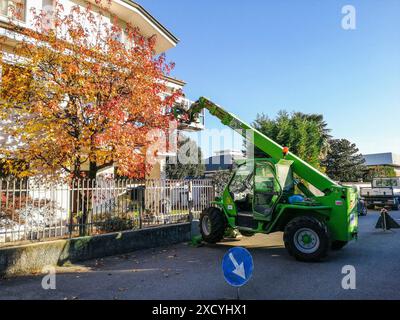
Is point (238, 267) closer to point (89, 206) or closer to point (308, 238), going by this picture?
point (308, 238)

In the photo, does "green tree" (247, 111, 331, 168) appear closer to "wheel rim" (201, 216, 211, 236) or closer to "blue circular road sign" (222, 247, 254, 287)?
"wheel rim" (201, 216, 211, 236)

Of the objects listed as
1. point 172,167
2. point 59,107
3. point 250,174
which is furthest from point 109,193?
point 172,167

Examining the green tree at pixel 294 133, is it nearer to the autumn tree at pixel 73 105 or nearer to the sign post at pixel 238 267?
the autumn tree at pixel 73 105

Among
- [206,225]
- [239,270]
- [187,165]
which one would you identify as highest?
[187,165]

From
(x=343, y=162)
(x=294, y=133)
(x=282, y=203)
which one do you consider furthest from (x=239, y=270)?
(x=343, y=162)

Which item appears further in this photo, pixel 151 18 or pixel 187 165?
pixel 187 165

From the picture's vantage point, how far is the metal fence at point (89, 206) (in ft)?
23.2

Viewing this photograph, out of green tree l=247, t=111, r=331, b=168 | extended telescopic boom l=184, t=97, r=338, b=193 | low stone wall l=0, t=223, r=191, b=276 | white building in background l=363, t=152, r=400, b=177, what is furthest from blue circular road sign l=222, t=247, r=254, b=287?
white building in background l=363, t=152, r=400, b=177

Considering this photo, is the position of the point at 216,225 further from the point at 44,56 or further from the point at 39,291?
the point at 44,56

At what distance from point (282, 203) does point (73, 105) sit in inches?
255

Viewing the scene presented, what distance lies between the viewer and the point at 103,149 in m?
8.78

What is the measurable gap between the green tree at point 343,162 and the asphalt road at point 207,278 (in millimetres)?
34929

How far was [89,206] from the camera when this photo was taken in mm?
8375

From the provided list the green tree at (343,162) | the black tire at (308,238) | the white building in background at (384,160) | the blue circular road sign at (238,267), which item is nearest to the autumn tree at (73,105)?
the black tire at (308,238)
